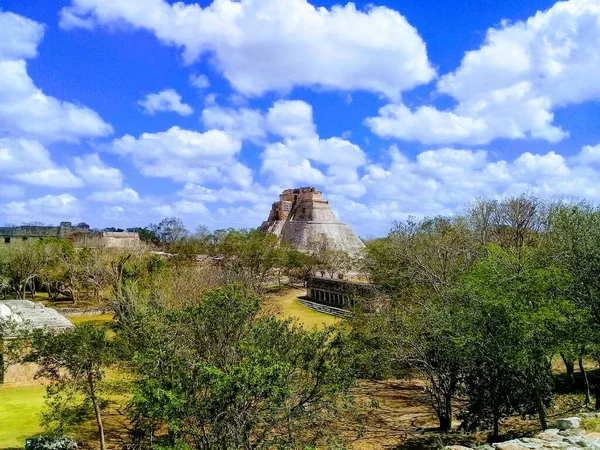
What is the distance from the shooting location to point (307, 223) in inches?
2918

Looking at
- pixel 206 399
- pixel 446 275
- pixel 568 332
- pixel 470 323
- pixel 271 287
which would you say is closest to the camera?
pixel 206 399

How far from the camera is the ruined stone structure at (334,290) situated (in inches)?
1351

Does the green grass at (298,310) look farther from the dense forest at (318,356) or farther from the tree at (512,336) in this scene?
the tree at (512,336)

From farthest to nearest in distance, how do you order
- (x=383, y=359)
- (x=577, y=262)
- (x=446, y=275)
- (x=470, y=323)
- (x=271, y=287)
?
(x=271, y=287) < (x=446, y=275) < (x=383, y=359) < (x=577, y=262) < (x=470, y=323)

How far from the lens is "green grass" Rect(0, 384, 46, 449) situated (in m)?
12.5

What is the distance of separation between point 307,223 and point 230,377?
67760 mm

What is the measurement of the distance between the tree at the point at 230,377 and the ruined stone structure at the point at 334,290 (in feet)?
78.6

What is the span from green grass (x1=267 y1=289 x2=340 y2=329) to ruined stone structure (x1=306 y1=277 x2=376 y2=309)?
71.2 inches

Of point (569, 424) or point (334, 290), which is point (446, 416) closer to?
point (569, 424)

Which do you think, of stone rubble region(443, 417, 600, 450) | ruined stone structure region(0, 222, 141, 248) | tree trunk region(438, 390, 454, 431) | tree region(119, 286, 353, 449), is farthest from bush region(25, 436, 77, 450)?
ruined stone structure region(0, 222, 141, 248)

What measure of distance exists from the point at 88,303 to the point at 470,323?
3628 centimetres

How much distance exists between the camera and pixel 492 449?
6348mm

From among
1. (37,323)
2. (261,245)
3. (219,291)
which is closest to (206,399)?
(219,291)

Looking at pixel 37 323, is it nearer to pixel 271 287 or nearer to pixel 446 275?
pixel 446 275
